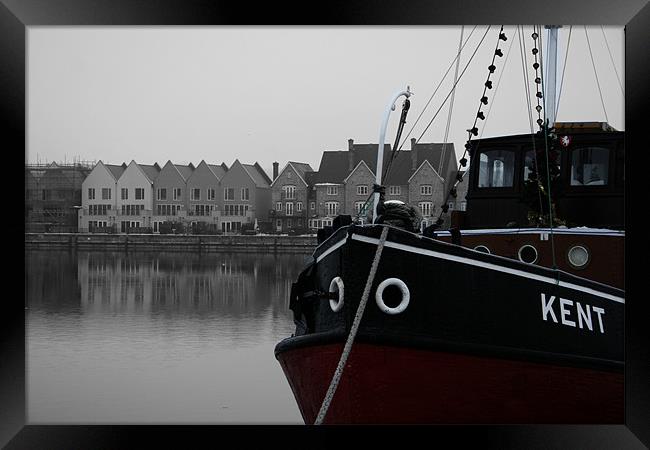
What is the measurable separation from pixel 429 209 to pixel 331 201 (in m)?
4.88

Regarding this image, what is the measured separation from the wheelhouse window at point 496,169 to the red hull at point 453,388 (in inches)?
79.0

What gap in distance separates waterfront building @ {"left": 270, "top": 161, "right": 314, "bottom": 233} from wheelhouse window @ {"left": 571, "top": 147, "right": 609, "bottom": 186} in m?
28.7

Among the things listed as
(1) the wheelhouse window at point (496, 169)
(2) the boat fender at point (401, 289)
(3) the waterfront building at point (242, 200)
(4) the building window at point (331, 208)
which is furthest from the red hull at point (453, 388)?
(3) the waterfront building at point (242, 200)

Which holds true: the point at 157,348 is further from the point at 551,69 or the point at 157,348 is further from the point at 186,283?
the point at 186,283

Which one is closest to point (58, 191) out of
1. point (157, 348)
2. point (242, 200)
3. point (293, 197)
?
point (242, 200)

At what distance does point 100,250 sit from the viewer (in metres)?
41.2

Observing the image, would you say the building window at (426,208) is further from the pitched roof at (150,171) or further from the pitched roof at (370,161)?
the pitched roof at (150,171)

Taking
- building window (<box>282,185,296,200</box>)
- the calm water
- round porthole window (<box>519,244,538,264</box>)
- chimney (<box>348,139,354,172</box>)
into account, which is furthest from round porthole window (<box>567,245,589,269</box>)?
building window (<box>282,185,296,200</box>)

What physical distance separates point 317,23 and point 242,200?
3625cm

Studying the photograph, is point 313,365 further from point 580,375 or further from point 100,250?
point 100,250

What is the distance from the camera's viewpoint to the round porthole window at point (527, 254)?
652 centimetres

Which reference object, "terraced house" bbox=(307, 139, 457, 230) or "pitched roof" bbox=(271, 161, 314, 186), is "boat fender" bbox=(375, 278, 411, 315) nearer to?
"terraced house" bbox=(307, 139, 457, 230)

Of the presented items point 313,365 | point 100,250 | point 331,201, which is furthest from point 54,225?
point 313,365

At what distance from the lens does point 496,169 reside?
740cm
